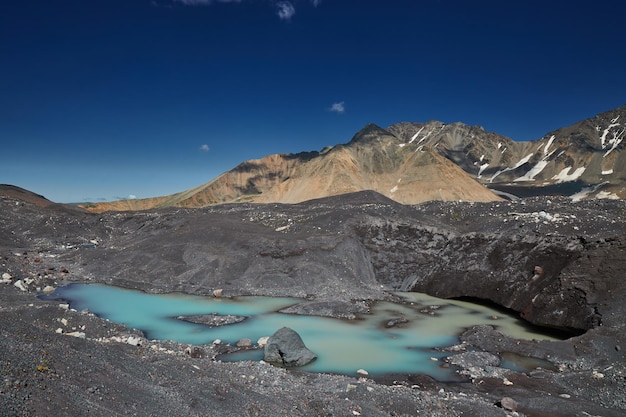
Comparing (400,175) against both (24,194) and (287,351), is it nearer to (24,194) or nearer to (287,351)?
(24,194)

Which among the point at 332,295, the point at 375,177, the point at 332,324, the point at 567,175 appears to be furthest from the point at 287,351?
the point at 567,175

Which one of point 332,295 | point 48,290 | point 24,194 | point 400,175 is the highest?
point 400,175

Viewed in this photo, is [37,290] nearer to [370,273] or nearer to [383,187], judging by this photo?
[370,273]

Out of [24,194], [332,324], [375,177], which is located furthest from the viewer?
[375,177]

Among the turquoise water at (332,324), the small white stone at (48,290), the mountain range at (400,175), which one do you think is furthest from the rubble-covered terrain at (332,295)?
the mountain range at (400,175)

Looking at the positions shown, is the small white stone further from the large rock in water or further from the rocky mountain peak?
the rocky mountain peak

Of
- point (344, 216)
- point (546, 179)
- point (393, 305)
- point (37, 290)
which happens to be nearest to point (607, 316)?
point (393, 305)

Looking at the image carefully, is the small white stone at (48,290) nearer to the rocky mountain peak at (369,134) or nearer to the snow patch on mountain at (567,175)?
the rocky mountain peak at (369,134)
